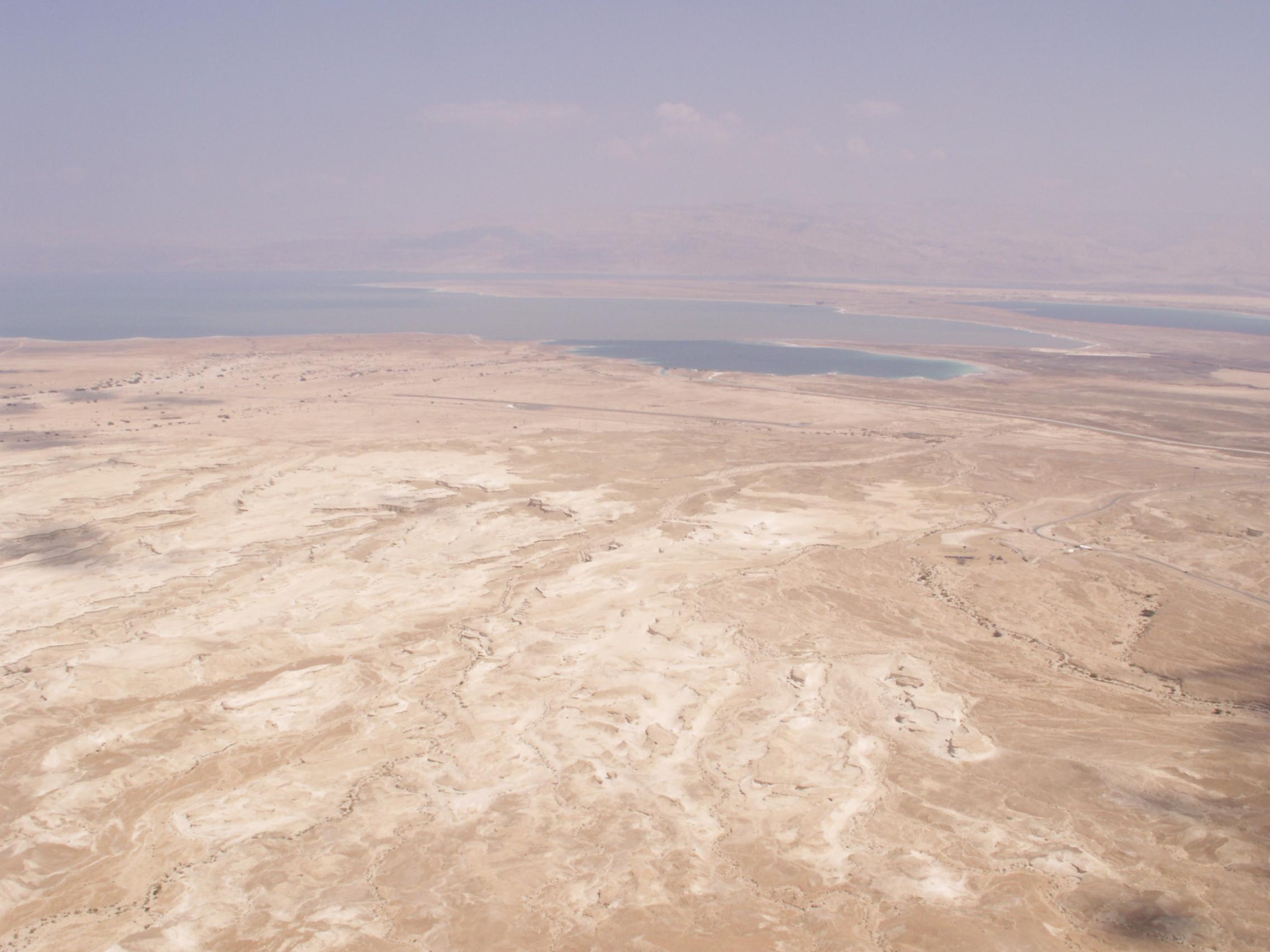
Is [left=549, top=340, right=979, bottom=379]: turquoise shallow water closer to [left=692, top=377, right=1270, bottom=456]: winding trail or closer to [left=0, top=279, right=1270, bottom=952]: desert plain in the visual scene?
[left=692, top=377, right=1270, bottom=456]: winding trail

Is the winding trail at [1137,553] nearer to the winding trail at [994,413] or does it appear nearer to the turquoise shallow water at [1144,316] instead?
the winding trail at [994,413]

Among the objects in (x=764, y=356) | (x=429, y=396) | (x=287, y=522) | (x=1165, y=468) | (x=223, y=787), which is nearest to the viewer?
(x=223, y=787)

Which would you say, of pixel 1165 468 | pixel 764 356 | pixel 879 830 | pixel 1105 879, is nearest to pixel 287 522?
pixel 879 830

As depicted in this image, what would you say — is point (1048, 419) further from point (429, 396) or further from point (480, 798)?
point (480, 798)

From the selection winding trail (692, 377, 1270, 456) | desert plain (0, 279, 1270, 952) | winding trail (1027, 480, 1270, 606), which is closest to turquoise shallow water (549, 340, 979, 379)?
winding trail (692, 377, 1270, 456)

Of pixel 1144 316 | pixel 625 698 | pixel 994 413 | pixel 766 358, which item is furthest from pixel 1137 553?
pixel 1144 316

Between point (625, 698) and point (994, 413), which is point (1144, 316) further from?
point (625, 698)
